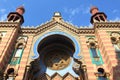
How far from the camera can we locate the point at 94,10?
24.1 m

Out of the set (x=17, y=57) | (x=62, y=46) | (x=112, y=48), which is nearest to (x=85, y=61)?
(x=112, y=48)

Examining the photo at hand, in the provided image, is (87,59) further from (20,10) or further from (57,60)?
(20,10)

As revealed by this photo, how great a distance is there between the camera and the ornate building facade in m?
16.5

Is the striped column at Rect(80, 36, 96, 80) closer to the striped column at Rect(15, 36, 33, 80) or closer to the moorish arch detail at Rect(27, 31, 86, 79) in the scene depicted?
the moorish arch detail at Rect(27, 31, 86, 79)

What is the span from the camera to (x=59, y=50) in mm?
21469

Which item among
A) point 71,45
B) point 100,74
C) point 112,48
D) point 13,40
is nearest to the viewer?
point 100,74

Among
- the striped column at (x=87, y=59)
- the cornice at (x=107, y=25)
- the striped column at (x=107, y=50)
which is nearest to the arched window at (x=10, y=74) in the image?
the striped column at (x=87, y=59)

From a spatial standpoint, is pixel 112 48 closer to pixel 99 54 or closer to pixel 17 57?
pixel 99 54

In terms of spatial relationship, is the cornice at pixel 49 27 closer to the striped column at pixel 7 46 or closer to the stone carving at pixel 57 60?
the striped column at pixel 7 46

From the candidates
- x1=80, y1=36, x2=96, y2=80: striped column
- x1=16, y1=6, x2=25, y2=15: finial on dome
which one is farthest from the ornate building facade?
x1=16, y1=6, x2=25, y2=15: finial on dome

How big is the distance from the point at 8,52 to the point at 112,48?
32.1 ft

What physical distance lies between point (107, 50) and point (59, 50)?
20.0 feet

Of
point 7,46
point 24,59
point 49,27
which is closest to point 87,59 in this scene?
point 24,59

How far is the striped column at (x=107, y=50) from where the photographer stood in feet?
53.1
